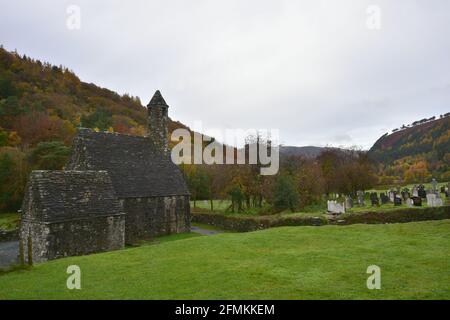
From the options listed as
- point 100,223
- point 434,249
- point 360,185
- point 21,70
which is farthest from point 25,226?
point 21,70

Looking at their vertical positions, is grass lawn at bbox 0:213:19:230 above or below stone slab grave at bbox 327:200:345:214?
below

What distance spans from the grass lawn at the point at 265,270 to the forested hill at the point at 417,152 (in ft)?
176

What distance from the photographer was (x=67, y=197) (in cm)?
2158

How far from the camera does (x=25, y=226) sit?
2111cm

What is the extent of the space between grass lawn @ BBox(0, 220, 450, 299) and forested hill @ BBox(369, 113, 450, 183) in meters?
53.7

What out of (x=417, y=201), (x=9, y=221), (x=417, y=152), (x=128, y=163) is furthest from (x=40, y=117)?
(x=417, y=152)

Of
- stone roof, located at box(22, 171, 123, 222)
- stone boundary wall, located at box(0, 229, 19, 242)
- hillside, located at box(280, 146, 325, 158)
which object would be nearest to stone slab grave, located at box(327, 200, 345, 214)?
stone roof, located at box(22, 171, 123, 222)

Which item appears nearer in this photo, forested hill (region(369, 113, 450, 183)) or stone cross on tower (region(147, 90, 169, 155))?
stone cross on tower (region(147, 90, 169, 155))

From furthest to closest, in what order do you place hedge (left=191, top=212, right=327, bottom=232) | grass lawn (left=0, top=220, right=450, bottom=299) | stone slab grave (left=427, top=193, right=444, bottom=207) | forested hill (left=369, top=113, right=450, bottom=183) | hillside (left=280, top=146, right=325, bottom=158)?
1. forested hill (left=369, top=113, right=450, bottom=183)
2. hillside (left=280, top=146, right=325, bottom=158)
3. hedge (left=191, top=212, right=327, bottom=232)
4. stone slab grave (left=427, top=193, right=444, bottom=207)
5. grass lawn (left=0, top=220, right=450, bottom=299)

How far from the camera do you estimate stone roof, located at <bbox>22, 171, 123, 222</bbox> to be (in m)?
20.4

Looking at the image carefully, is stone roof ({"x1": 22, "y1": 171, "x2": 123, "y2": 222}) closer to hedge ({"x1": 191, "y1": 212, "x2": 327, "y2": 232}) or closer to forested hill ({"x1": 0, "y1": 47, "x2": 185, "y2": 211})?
hedge ({"x1": 191, "y1": 212, "x2": 327, "y2": 232})

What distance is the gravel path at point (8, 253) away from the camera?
22.2 metres

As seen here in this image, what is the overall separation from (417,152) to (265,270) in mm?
114044
